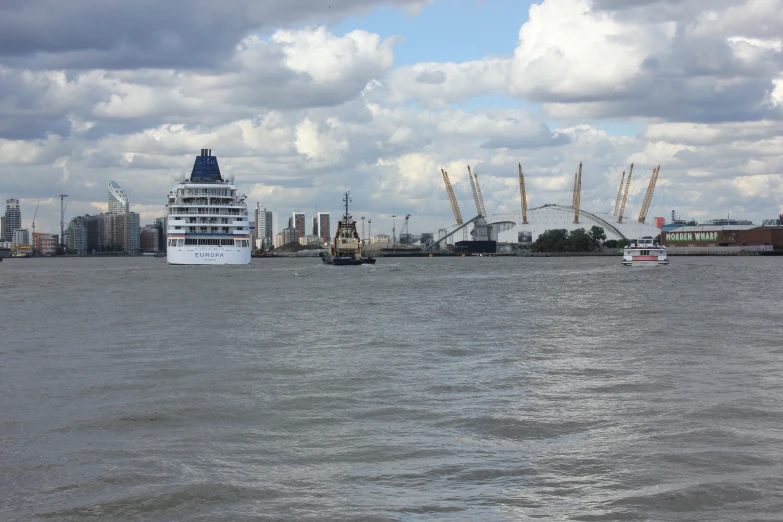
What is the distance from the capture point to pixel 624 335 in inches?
1172

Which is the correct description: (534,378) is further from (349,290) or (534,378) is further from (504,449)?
(349,290)

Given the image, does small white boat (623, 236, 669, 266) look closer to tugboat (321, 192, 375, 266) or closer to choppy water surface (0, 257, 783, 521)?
tugboat (321, 192, 375, 266)

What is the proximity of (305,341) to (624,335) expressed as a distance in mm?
11054

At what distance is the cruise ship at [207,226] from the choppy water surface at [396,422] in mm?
70540

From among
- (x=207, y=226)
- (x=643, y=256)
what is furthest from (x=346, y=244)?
(x=643, y=256)

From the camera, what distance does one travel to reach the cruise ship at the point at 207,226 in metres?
104

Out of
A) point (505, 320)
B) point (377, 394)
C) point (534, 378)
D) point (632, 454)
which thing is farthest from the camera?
point (505, 320)

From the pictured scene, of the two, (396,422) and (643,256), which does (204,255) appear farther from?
(396,422)

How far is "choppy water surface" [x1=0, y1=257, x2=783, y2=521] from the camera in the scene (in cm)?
1067

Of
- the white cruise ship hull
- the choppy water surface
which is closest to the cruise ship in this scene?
the white cruise ship hull

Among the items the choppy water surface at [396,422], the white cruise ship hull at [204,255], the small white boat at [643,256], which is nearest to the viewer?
the choppy water surface at [396,422]

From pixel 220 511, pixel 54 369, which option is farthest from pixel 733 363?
pixel 54 369

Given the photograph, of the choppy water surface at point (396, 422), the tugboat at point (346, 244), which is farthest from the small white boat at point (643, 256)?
the choppy water surface at point (396, 422)

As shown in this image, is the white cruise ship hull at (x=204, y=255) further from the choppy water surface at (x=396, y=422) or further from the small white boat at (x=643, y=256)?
the choppy water surface at (x=396, y=422)
